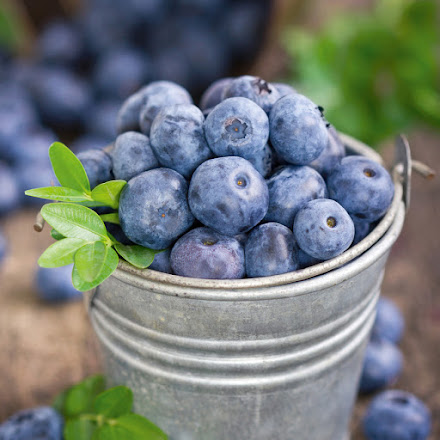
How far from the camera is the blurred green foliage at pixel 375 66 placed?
207cm

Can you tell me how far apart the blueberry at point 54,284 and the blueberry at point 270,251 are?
85cm

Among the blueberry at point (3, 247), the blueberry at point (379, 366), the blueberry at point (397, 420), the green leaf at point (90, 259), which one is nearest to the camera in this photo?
the green leaf at point (90, 259)

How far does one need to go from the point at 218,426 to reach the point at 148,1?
5.93 ft

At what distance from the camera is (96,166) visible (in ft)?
2.97

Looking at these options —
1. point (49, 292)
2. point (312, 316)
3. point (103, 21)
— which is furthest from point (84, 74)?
point (312, 316)

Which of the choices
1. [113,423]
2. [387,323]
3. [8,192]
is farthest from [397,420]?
[8,192]

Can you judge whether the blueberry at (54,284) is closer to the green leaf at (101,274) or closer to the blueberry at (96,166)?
the blueberry at (96,166)

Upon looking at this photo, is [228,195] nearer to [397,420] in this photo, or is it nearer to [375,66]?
[397,420]

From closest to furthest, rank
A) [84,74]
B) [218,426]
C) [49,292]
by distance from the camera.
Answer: [218,426]
[49,292]
[84,74]

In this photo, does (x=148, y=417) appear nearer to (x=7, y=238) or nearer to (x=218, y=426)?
(x=218, y=426)

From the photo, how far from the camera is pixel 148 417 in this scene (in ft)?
3.21

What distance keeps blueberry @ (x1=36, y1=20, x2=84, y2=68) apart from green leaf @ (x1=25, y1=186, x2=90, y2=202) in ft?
5.35

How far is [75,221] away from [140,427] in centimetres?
40

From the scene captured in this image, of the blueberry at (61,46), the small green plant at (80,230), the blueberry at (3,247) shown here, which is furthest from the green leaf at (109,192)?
the blueberry at (61,46)
